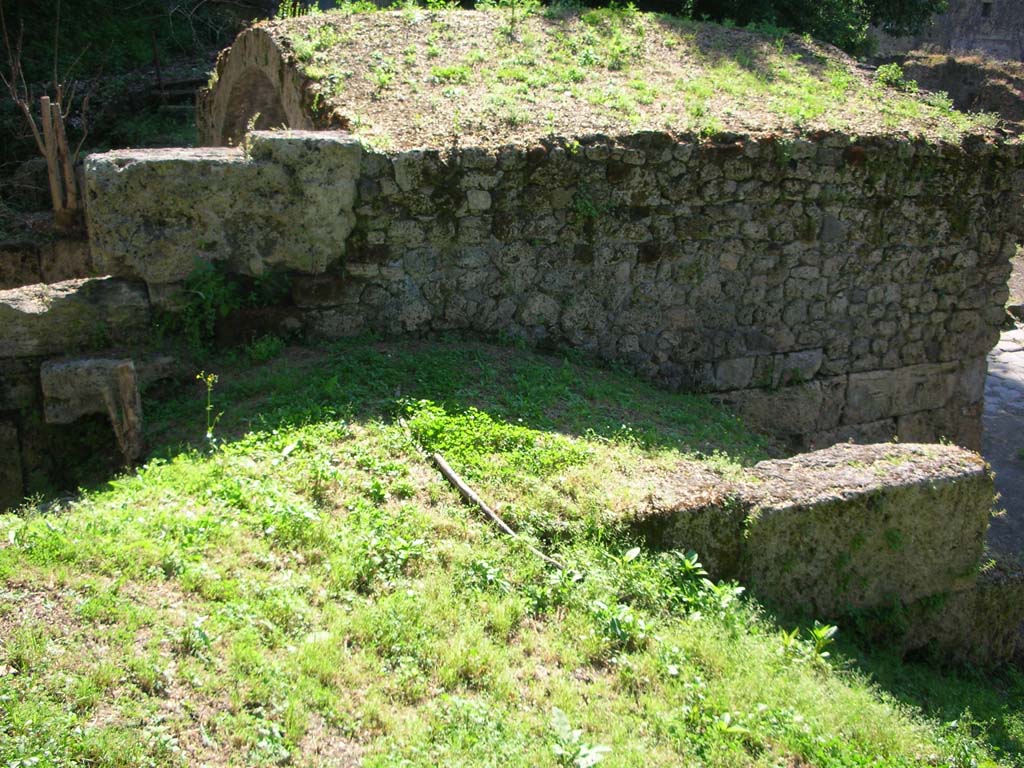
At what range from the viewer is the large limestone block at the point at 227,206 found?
19.2 feet

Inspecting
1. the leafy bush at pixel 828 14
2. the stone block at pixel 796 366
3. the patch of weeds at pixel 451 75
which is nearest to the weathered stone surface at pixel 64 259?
the patch of weeds at pixel 451 75

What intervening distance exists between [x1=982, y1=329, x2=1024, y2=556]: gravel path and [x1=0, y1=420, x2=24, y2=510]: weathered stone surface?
7215mm

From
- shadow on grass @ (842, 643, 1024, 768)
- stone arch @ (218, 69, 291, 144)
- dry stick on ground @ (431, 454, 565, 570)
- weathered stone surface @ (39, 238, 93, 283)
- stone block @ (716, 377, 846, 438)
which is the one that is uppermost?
stone arch @ (218, 69, 291, 144)

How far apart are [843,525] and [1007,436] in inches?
265

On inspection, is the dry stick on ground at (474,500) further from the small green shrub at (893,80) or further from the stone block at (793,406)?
the small green shrub at (893,80)

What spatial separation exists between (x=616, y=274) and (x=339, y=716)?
452 centimetres

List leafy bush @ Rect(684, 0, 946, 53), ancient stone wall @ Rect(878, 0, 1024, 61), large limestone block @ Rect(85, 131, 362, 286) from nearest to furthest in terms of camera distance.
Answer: large limestone block @ Rect(85, 131, 362, 286)
leafy bush @ Rect(684, 0, 946, 53)
ancient stone wall @ Rect(878, 0, 1024, 61)

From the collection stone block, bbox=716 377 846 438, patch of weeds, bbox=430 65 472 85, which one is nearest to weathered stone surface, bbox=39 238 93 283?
patch of weeds, bbox=430 65 472 85

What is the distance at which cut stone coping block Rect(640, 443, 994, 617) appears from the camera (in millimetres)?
4621

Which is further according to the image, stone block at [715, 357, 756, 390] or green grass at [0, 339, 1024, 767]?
stone block at [715, 357, 756, 390]

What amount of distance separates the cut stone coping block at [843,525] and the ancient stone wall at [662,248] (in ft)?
7.57

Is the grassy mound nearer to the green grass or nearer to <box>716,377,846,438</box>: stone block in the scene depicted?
<box>716,377,846,438</box>: stone block

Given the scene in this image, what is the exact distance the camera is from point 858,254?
7637mm

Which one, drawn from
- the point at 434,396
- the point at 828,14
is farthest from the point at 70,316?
the point at 828,14
